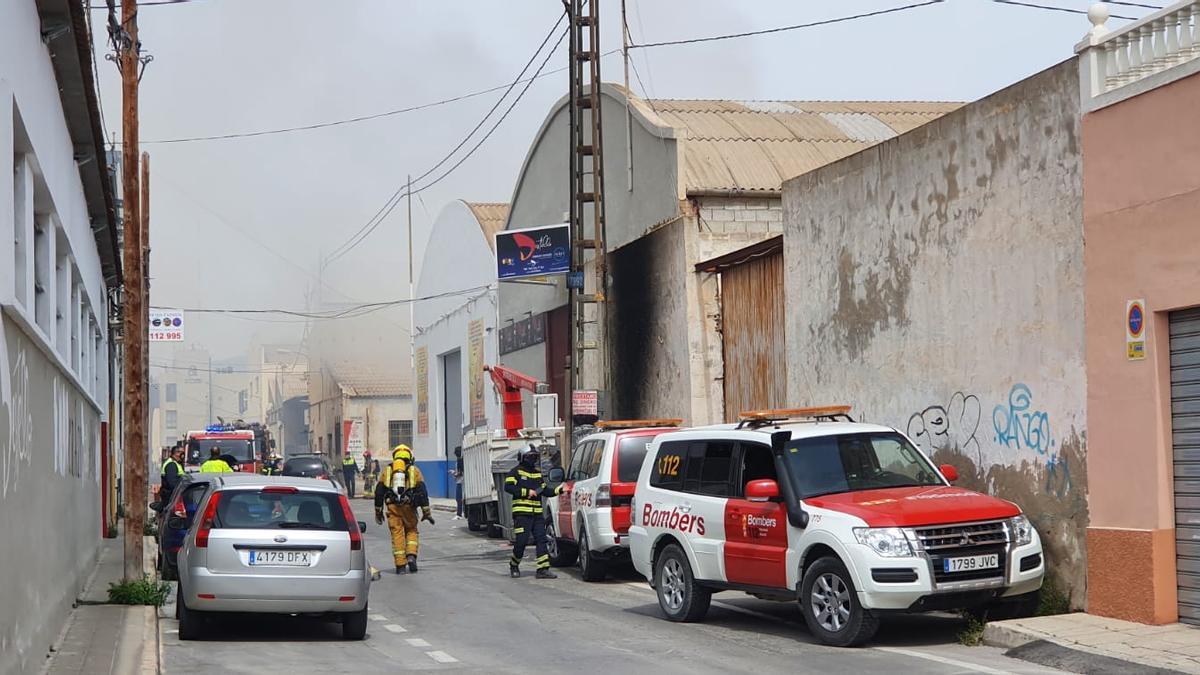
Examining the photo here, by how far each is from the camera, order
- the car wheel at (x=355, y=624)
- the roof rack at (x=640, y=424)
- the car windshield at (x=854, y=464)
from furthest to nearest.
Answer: the roof rack at (x=640, y=424), the car wheel at (x=355, y=624), the car windshield at (x=854, y=464)

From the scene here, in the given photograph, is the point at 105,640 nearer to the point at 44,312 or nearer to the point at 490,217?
the point at 44,312

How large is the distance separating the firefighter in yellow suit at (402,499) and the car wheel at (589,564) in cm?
230

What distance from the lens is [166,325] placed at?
48344mm

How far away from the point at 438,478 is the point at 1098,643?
45387 millimetres

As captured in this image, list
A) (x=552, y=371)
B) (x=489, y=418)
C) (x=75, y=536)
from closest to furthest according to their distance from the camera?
(x=75, y=536) < (x=552, y=371) < (x=489, y=418)

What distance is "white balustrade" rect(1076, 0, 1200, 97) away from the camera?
1229 cm

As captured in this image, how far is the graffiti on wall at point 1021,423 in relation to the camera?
14125mm

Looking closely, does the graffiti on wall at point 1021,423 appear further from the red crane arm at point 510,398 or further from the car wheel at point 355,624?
the red crane arm at point 510,398

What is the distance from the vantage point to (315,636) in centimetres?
1412

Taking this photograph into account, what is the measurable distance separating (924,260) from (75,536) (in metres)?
10.3

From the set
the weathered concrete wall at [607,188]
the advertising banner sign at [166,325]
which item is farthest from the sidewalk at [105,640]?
the advertising banner sign at [166,325]

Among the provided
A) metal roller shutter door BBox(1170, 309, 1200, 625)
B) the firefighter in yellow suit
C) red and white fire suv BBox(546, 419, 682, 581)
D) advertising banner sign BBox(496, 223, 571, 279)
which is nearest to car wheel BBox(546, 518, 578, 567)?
red and white fire suv BBox(546, 419, 682, 581)

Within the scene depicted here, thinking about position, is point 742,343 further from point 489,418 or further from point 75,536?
point 489,418

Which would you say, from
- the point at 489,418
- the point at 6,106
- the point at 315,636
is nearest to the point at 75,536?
the point at 315,636
